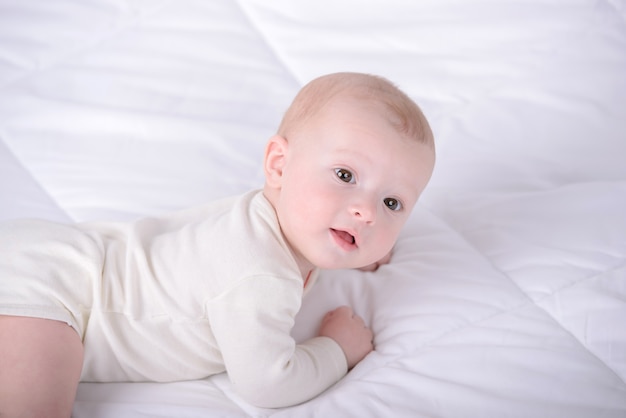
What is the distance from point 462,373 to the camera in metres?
1.16

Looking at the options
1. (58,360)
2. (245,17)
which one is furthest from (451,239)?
(245,17)

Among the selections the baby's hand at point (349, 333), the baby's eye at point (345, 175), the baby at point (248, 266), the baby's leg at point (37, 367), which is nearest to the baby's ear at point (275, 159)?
the baby at point (248, 266)

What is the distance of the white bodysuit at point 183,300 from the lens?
1.09 meters

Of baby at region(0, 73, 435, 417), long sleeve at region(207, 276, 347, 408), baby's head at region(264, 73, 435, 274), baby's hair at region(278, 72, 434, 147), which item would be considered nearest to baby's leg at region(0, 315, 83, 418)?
baby at region(0, 73, 435, 417)

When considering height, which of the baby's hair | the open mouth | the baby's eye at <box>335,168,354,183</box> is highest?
the baby's hair

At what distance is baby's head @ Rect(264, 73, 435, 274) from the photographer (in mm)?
1108

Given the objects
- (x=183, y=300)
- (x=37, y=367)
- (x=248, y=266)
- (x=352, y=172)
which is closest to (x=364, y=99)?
(x=352, y=172)

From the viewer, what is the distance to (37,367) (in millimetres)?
1022

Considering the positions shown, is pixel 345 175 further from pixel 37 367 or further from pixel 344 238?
pixel 37 367

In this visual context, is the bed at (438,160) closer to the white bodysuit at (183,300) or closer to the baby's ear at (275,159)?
the white bodysuit at (183,300)

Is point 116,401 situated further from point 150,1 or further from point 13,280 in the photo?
point 150,1

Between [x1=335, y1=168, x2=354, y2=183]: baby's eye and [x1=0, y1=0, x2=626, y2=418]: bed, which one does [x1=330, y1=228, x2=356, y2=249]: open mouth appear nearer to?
[x1=335, y1=168, x2=354, y2=183]: baby's eye

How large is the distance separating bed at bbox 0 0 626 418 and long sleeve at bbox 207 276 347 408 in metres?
0.04

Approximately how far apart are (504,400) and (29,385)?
28.9 inches
